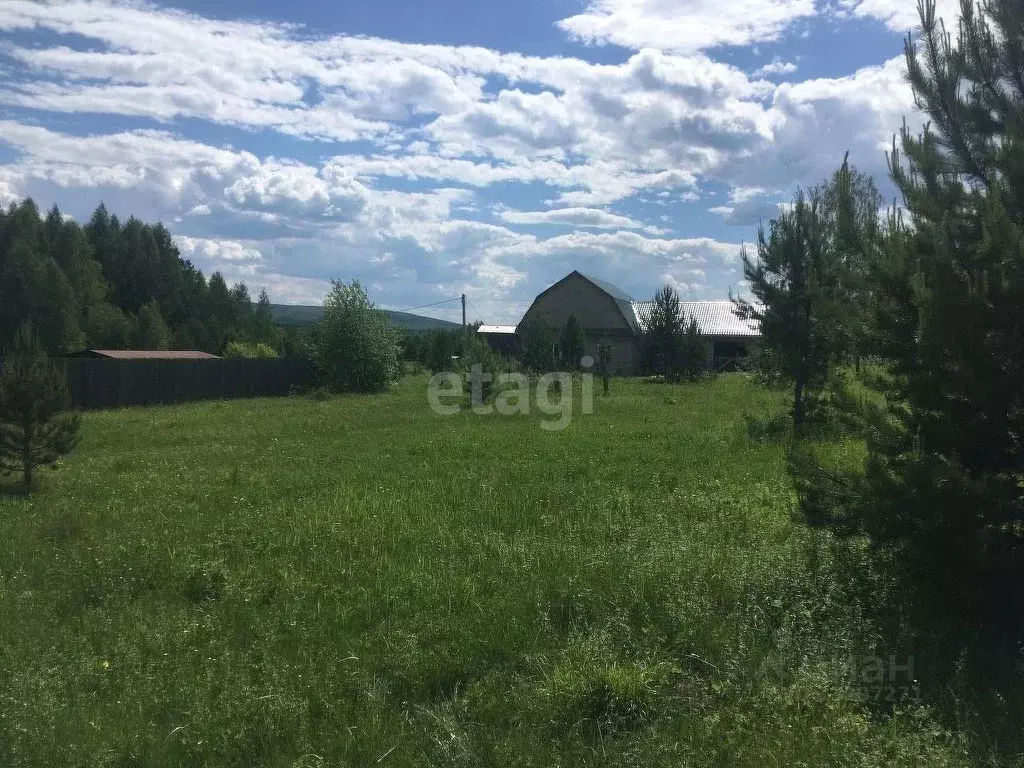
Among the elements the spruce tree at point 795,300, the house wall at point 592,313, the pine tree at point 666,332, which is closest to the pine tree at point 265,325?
the house wall at point 592,313

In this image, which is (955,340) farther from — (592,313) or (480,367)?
(592,313)

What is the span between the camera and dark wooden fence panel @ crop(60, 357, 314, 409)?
25.2m

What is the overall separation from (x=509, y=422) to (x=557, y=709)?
572 inches

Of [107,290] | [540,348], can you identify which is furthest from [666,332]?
[107,290]

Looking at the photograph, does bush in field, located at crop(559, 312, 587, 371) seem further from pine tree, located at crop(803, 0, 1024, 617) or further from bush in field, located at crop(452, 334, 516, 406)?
pine tree, located at crop(803, 0, 1024, 617)

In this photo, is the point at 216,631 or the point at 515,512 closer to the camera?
the point at 216,631

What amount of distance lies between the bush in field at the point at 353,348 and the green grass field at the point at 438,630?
24.3m

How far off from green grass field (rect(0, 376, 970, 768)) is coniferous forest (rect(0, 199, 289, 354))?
30.9 meters

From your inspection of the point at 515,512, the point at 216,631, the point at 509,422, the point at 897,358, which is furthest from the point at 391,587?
the point at 509,422

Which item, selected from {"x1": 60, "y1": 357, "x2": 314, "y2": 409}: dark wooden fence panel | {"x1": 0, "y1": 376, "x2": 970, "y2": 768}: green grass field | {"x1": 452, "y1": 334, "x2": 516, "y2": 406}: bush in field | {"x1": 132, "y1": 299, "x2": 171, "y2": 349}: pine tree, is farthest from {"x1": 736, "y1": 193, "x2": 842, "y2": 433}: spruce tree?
{"x1": 132, "y1": 299, "x2": 171, "y2": 349}: pine tree

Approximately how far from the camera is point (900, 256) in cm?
499

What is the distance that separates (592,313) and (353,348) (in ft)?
80.9

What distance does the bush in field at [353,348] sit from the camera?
112 feet

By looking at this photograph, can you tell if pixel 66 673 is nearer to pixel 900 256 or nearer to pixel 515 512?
pixel 515 512
